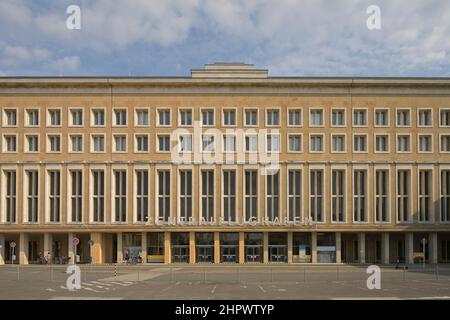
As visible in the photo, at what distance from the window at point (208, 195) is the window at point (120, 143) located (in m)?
9.70

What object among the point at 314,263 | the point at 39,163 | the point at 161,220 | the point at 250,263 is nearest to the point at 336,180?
the point at 314,263

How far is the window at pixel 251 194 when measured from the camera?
64125 mm

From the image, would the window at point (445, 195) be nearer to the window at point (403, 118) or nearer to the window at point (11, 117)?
the window at point (403, 118)

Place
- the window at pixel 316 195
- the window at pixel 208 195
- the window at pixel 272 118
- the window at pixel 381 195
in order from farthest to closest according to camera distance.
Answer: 1. the window at pixel 272 118
2. the window at pixel 381 195
3. the window at pixel 316 195
4. the window at pixel 208 195

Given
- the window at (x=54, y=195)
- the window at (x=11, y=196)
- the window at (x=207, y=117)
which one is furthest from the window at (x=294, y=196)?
the window at (x=11, y=196)

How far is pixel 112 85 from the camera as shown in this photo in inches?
2552

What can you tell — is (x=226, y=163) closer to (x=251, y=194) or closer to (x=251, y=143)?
(x=251, y=143)

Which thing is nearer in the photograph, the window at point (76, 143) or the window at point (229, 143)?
the window at point (229, 143)

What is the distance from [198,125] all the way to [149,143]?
5.99 m

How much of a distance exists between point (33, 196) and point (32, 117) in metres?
9.18

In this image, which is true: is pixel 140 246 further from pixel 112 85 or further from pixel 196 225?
pixel 112 85

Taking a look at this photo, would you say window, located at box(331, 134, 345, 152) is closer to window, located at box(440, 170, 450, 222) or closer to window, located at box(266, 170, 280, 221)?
window, located at box(266, 170, 280, 221)

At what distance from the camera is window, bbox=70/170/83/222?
64.1 meters

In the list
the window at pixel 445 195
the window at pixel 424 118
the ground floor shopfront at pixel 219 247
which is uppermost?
the window at pixel 424 118
